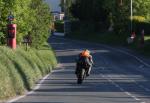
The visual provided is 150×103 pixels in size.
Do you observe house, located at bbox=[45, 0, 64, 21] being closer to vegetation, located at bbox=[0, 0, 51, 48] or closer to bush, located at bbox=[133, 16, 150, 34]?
bush, located at bbox=[133, 16, 150, 34]

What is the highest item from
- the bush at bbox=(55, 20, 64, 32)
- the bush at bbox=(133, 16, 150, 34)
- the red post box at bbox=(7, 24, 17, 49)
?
the red post box at bbox=(7, 24, 17, 49)

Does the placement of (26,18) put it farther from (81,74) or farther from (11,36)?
(81,74)

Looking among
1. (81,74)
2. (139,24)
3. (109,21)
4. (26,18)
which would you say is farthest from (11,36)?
(109,21)

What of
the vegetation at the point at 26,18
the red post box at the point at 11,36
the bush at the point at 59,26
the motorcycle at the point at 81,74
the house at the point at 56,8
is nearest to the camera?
the motorcycle at the point at 81,74

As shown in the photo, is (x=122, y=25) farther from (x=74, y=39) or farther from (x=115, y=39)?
(x=74, y=39)

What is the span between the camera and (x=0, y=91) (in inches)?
883

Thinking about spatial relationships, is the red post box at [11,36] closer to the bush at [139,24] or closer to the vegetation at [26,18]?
the vegetation at [26,18]

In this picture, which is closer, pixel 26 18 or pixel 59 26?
pixel 26 18

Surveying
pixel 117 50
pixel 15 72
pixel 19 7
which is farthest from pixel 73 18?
pixel 15 72

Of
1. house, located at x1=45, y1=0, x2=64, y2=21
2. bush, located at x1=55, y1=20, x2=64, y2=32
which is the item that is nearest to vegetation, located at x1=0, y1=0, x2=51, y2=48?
bush, located at x1=55, y1=20, x2=64, y2=32

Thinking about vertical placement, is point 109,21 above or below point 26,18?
below

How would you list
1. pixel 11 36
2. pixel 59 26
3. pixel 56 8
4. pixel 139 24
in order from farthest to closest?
pixel 56 8, pixel 59 26, pixel 139 24, pixel 11 36

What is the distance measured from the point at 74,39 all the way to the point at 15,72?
76.8 meters

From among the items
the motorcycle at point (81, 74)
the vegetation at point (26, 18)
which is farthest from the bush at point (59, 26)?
the motorcycle at point (81, 74)
